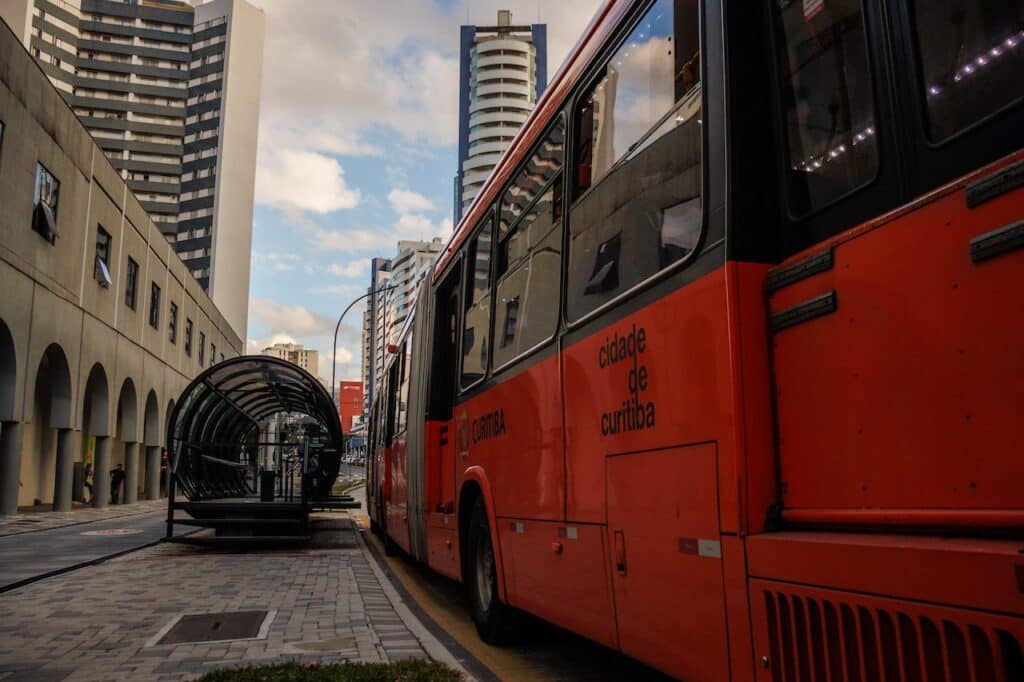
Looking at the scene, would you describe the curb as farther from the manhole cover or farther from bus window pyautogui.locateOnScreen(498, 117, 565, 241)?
bus window pyautogui.locateOnScreen(498, 117, 565, 241)

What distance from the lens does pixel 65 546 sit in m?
14.5

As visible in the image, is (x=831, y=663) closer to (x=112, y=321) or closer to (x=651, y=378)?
(x=651, y=378)

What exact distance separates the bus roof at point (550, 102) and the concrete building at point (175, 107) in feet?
289

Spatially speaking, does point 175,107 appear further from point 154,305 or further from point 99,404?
point 99,404

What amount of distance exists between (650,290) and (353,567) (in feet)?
28.5

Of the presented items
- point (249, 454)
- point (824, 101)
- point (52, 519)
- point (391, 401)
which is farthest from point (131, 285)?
point (824, 101)

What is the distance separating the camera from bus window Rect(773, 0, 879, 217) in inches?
118

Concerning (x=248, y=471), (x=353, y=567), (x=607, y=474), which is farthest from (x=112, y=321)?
(x=607, y=474)

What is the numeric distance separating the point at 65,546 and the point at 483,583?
34.4 ft

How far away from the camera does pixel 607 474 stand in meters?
4.34

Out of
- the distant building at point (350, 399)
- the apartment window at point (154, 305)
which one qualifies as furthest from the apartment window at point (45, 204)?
the distant building at point (350, 399)

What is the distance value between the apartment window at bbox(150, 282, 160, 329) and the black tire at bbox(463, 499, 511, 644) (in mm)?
33062

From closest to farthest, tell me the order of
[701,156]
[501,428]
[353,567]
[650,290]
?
1. [701,156]
2. [650,290]
3. [501,428]
4. [353,567]

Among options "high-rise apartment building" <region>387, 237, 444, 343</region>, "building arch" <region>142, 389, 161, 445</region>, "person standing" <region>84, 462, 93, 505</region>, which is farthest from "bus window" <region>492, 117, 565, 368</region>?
"high-rise apartment building" <region>387, 237, 444, 343</region>
